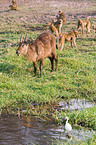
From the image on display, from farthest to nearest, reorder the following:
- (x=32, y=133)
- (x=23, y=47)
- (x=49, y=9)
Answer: (x=49, y=9), (x=23, y=47), (x=32, y=133)

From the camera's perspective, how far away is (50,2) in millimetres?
26000

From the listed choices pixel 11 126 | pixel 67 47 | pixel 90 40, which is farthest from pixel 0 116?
pixel 90 40

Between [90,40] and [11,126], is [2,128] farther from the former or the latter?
[90,40]

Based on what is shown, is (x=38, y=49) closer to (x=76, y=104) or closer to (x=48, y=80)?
(x=48, y=80)

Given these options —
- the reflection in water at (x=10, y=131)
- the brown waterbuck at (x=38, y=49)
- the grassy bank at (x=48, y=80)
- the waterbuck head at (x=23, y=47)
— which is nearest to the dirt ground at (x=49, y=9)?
the grassy bank at (x=48, y=80)

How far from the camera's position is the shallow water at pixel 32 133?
5121mm

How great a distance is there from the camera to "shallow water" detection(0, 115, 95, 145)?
512cm

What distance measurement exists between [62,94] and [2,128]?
2.32m

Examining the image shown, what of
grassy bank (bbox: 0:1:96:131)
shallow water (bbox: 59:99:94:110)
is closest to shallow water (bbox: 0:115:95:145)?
grassy bank (bbox: 0:1:96:131)

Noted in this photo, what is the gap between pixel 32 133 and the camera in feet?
17.9

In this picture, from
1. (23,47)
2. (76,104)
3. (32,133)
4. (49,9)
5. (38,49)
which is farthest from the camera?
(49,9)

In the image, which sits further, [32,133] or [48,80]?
[48,80]

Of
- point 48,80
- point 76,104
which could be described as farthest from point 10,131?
point 48,80

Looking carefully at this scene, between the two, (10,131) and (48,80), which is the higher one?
(48,80)
